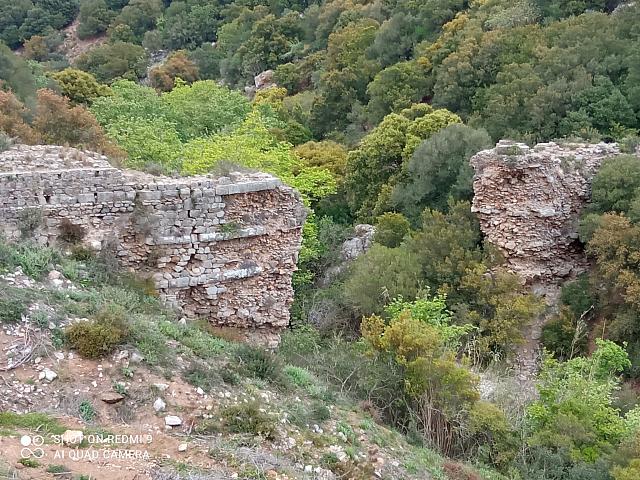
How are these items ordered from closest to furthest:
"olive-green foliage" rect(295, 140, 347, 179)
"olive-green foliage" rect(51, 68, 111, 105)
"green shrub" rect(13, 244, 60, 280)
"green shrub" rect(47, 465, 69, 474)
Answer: "green shrub" rect(47, 465, 69, 474) < "green shrub" rect(13, 244, 60, 280) < "olive-green foliage" rect(295, 140, 347, 179) < "olive-green foliage" rect(51, 68, 111, 105)

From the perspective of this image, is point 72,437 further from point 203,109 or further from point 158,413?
point 203,109

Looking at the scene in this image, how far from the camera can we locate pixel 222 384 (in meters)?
7.70

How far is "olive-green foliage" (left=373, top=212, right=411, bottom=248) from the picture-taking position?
18.7 m

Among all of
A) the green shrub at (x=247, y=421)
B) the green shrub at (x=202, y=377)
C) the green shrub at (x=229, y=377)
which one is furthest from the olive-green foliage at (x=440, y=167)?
the green shrub at (x=247, y=421)

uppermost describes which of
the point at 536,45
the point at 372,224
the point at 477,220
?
the point at 536,45

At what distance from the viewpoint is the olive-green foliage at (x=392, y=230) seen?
18.7 meters

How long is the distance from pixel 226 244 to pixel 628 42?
20.8 metres

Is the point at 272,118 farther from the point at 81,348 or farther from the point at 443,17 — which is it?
the point at 81,348

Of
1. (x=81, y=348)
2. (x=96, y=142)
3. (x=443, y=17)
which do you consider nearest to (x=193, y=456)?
(x=81, y=348)

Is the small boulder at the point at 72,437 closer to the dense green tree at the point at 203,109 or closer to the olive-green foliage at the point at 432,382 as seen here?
the olive-green foliage at the point at 432,382

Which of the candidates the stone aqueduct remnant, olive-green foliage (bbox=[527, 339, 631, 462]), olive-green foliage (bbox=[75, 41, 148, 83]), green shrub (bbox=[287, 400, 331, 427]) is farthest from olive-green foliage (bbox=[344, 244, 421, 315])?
olive-green foliage (bbox=[75, 41, 148, 83])

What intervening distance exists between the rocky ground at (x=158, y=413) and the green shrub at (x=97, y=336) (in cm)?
9

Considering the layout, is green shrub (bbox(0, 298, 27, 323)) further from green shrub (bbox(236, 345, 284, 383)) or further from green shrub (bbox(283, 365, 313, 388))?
green shrub (bbox(283, 365, 313, 388))

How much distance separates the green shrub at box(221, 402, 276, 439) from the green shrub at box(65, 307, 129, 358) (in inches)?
58.9
